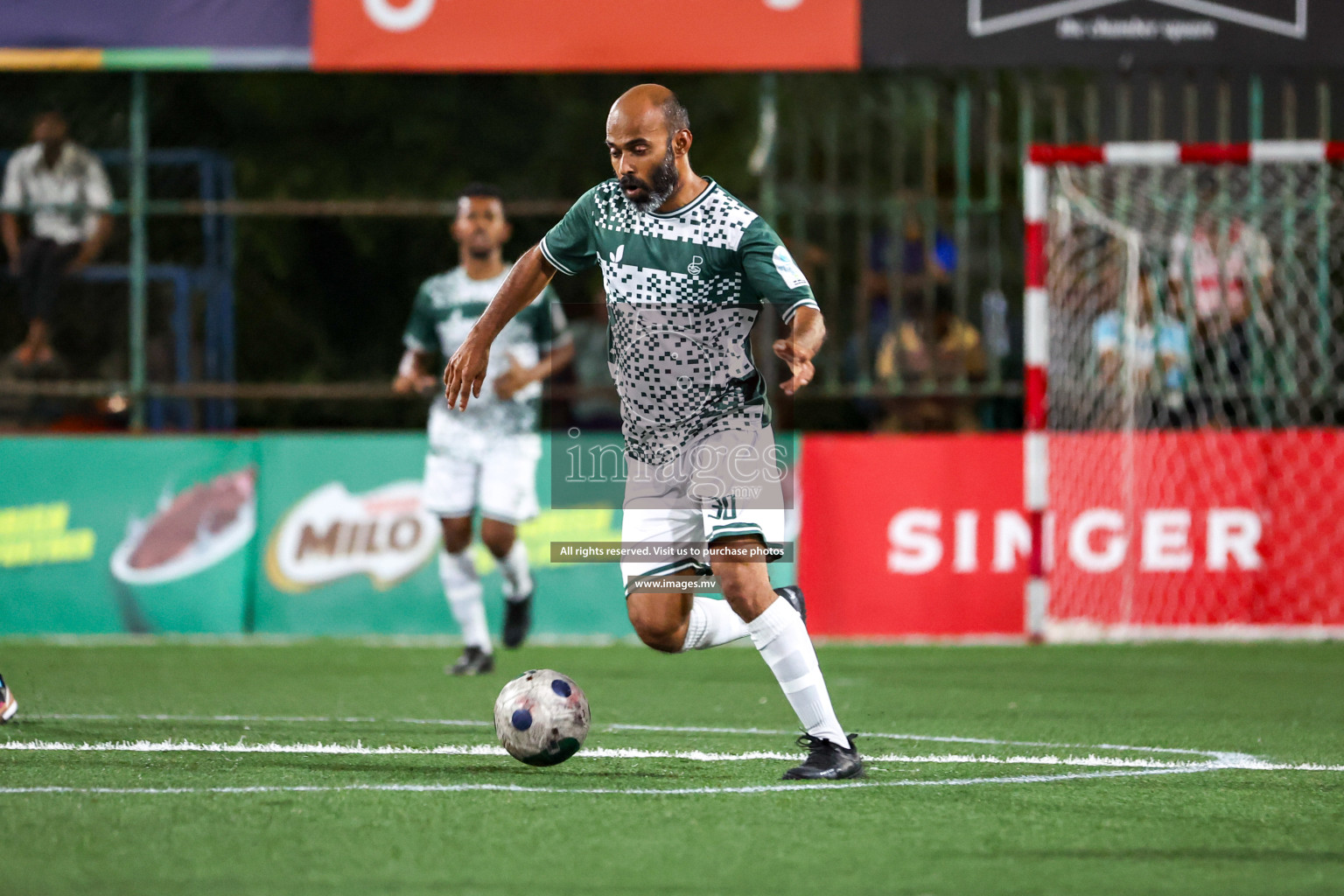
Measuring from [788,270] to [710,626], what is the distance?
1.19 metres

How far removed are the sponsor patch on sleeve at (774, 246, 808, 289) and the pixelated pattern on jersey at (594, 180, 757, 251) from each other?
13cm

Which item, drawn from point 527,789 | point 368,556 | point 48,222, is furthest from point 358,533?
point 527,789

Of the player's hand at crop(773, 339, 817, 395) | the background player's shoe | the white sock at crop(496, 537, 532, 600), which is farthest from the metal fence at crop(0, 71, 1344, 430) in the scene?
the player's hand at crop(773, 339, 817, 395)

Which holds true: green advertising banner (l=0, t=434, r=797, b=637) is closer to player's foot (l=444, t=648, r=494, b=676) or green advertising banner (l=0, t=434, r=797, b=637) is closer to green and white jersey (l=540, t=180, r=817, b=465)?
player's foot (l=444, t=648, r=494, b=676)

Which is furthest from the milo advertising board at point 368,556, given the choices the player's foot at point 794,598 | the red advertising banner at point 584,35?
the player's foot at point 794,598

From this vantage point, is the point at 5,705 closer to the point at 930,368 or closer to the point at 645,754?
the point at 645,754

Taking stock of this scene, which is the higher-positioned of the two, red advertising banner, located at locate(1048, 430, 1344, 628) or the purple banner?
the purple banner

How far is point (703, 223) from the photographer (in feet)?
17.7

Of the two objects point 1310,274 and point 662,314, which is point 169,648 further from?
point 1310,274

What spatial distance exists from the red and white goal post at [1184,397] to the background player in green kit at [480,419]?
2901mm

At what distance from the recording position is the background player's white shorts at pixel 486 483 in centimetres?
920

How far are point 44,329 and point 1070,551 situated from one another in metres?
6.41

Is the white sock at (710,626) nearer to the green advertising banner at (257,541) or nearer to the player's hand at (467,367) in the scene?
the player's hand at (467,367)

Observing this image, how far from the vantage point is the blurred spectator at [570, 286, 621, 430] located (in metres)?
11.4
